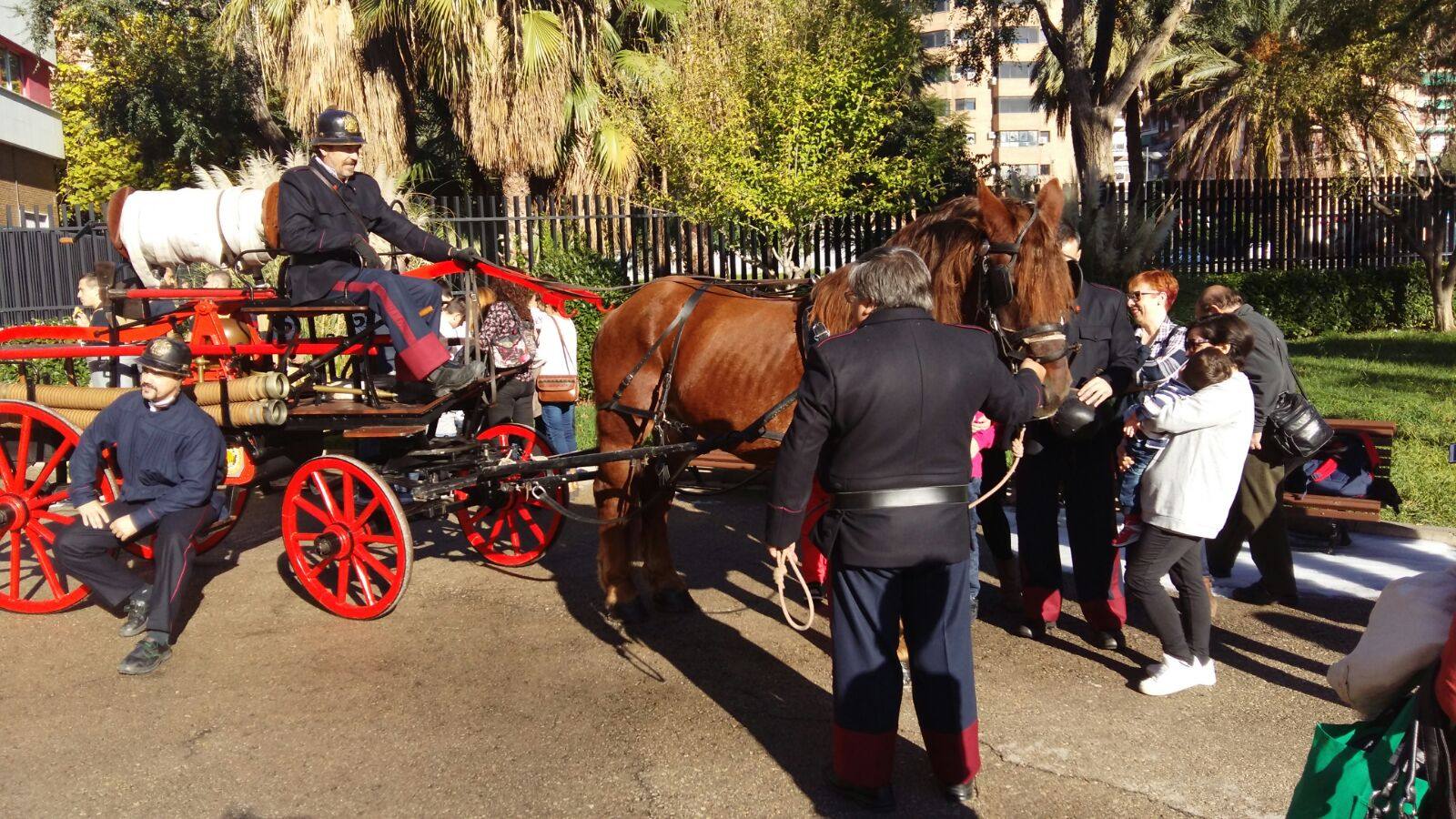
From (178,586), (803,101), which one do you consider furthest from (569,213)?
(178,586)

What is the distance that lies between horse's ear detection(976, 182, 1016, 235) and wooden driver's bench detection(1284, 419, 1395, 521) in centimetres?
335

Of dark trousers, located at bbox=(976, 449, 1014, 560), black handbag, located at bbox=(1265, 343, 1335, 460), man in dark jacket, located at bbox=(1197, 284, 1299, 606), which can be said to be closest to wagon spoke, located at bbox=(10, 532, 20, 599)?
dark trousers, located at bbox=(976, 449, 1014, 560)

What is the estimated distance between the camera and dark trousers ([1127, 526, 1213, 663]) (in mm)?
4855

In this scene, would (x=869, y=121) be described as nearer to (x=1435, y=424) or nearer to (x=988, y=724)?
(x=1435, y=424)

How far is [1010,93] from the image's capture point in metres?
103

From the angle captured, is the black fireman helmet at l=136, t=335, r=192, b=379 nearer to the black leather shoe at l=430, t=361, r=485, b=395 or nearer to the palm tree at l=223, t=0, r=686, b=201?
the black leather shoe at l=430, t=361, r=485, b=395

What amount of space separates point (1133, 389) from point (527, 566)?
12.5ft

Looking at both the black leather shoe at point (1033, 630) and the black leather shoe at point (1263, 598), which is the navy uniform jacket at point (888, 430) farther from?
the black leather shoe at point (1263, 598)

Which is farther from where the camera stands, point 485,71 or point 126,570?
point 485,71

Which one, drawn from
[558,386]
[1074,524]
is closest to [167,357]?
[558,386]

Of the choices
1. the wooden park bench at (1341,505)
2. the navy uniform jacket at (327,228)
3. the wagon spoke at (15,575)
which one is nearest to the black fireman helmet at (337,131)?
the navy uniform jacket at (327,228)

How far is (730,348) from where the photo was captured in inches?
221

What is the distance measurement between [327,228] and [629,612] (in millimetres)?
2602

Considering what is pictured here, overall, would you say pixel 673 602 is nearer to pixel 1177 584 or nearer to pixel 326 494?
pixel 326 494
